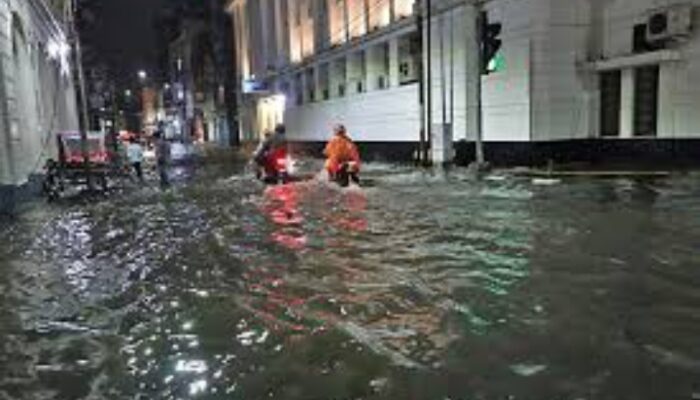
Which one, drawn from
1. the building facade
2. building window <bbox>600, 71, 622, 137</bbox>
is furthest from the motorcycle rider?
the building facade

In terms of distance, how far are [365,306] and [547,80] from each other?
15909mm

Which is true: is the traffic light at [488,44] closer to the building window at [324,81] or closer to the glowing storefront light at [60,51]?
the glowing storefront light at [60,51]

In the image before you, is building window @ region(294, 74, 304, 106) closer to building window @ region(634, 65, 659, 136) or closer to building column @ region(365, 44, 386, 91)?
building column @ region(365, 44, 386, 91)

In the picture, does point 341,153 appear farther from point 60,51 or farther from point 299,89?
point 299,89

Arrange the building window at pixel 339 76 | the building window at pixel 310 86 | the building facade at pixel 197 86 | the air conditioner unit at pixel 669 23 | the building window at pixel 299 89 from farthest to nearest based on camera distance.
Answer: the building facade at pixel 197 86
the building window at pixel 299 89
the building window at pixel 310 86
the building window at pixel 339 76
the air conditioner unit at pixel 669 23

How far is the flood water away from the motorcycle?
5378 millimetres

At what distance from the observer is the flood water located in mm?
4832

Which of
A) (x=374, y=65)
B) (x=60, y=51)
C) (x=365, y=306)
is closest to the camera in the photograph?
(x=365, y=306)

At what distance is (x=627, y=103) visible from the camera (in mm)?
20031

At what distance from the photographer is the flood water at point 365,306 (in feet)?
15.9

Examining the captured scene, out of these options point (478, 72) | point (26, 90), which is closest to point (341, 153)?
point (478, 72)

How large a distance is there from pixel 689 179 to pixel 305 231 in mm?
9186

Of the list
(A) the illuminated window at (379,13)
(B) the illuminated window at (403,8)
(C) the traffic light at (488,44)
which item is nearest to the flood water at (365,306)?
(C) the traffic light at (488,44)

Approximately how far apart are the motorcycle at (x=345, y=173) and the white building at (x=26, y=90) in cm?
741
